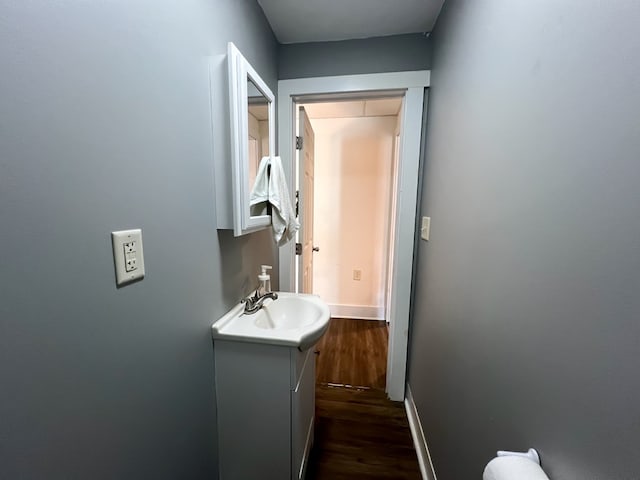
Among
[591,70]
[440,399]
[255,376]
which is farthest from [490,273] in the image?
[255,376]

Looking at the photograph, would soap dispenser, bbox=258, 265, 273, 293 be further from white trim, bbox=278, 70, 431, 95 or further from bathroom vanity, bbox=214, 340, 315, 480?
white trim, bbox=278, 70, 431, 95

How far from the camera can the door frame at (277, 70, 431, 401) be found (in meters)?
1.47

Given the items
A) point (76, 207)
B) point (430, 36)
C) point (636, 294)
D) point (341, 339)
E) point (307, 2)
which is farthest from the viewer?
point (341, 339)

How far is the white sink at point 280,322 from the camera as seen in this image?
92cm

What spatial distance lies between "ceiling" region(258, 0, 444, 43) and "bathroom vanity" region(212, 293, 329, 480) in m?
1.56

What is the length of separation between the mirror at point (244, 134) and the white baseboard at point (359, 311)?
2.08 m

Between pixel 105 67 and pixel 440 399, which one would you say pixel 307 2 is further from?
pixel 440 399

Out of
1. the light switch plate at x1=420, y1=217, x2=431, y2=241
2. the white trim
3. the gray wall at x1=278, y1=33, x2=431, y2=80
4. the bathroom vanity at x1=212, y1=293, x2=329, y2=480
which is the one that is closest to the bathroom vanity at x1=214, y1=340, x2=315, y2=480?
the bathroom vanity at x1=212, y1=293, x2=329, y2=480

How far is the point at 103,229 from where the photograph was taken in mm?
527

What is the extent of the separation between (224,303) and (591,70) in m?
1.23

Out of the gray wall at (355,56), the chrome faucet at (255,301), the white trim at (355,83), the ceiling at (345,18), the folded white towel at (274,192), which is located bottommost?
the chrome faucet at (255,301)

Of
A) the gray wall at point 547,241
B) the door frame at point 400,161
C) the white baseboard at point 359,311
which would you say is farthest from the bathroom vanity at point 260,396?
the white baseboard at point 359,311

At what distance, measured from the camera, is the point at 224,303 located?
3.43 feet

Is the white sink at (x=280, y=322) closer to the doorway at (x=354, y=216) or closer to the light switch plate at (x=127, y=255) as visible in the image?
the light switch plate at (x=127, y=255)
